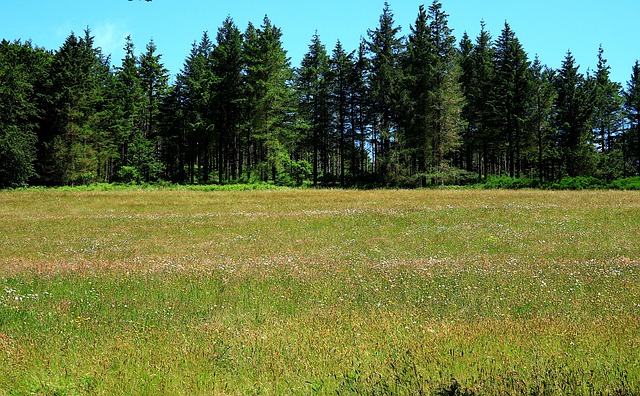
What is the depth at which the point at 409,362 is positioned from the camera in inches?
199

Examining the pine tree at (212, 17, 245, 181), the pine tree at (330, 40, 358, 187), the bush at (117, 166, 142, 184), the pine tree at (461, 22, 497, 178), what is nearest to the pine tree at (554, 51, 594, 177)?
the pine tree at (461, 22, 497, 178)

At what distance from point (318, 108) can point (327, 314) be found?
62.3m

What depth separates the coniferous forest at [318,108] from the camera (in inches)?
2231

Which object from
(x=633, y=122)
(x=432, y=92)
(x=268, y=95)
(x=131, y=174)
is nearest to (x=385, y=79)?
(x=432, y=92)

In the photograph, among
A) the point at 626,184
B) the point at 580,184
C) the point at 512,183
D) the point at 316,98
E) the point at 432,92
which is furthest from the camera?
the point at 316,98

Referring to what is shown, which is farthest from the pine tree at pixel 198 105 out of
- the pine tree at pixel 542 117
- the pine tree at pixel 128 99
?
the pine tree at pixel 542 117

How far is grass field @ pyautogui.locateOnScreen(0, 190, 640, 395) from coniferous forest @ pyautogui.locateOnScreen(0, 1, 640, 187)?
4214cm

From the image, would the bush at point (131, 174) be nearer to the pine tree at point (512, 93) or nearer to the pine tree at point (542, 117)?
the pine tree at point (512, 93)

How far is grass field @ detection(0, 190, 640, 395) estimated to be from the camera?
483 cm

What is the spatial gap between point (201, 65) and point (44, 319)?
243ft

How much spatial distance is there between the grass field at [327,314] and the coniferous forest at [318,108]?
42137 millimetres

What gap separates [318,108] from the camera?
67.4m

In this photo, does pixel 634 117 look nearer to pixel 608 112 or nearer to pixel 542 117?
pixel 608 112

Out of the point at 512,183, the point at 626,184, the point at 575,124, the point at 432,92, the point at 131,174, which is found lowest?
the point at 626,184
